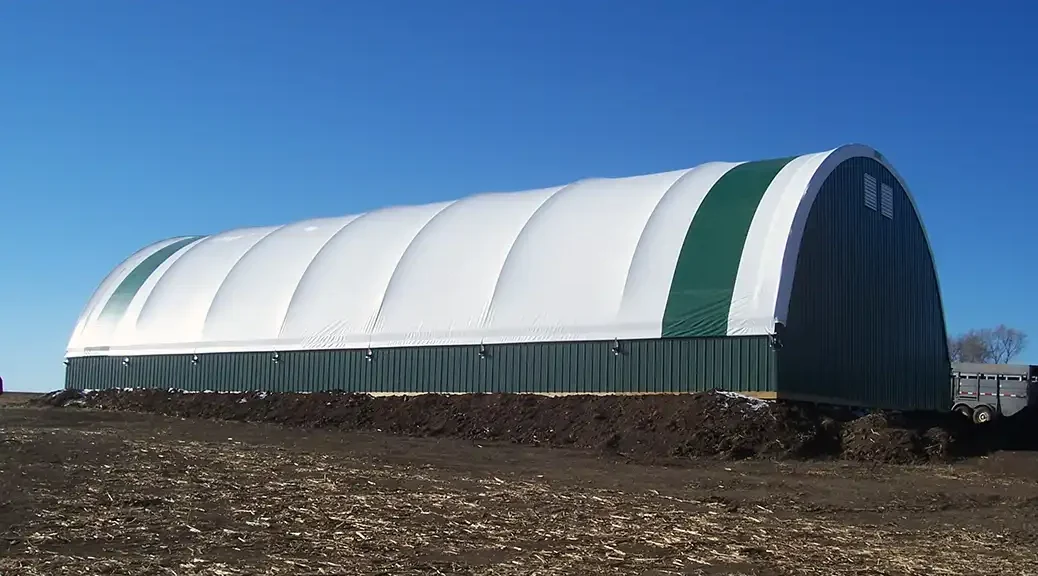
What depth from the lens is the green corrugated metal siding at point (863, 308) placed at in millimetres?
28266

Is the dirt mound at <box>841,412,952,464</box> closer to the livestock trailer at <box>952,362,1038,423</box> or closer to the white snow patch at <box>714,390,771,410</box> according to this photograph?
the white snow patch at <box>714,390,771,410</box>

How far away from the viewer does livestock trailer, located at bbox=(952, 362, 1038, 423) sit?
4072 cm

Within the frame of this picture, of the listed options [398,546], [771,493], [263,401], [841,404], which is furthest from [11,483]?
[841,404]

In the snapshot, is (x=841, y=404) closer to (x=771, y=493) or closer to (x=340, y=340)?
(x=771, y=493)

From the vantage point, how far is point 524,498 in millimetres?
14984

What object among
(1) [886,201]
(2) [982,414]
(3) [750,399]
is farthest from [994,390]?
(3) [750,399]

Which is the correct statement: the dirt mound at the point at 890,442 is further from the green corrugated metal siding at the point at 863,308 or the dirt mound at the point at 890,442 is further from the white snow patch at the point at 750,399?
the green corrugated metal siding at the point at 863,308

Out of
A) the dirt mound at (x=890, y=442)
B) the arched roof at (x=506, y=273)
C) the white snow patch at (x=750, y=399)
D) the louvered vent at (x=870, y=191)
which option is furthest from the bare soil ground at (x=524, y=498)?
the louvered vent at (x=870, y=191)

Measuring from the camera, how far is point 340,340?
34.3 metres

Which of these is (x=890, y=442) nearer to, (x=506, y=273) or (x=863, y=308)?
(x=863, y=308)

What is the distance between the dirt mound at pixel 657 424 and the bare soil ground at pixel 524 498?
8 centimetres

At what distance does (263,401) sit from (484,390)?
798 centimetres

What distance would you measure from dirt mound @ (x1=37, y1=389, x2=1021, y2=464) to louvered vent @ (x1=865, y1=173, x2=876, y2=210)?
7096 millimetres

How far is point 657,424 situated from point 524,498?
10.6 meters
